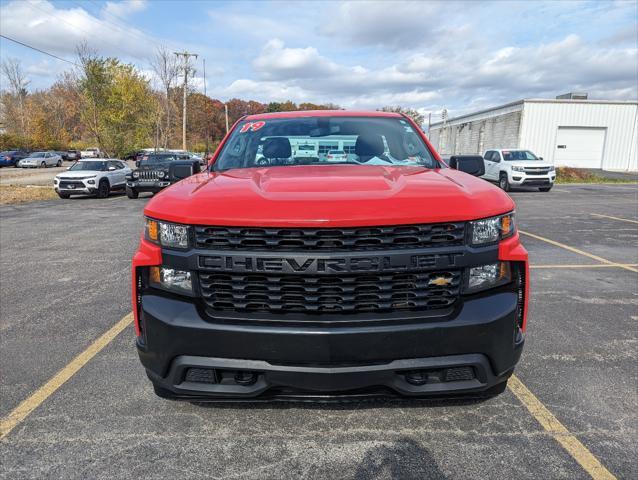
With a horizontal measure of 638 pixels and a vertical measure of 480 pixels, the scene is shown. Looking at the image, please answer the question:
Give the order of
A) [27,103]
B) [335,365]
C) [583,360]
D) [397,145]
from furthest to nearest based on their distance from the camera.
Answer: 1. [27,103]
2. [397,145]
3. [583,360]
4. [335,365]

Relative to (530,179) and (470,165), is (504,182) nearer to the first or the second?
(530,179)

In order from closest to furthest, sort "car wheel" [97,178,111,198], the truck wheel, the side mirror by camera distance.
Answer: the side mirror → "car wheel" [97,178,111,198] → the truck wheel

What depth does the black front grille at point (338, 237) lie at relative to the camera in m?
2.00

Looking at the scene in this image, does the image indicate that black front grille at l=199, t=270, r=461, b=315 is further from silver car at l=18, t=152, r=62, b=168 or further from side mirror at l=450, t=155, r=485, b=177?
silver car at l=18, t=152, r=62, b=168

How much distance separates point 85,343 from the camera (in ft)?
11.8

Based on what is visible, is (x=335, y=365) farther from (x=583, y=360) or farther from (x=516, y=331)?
(x=583, y=360)

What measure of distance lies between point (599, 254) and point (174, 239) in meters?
7.08

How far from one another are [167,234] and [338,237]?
2.79 ft

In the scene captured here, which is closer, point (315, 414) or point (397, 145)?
point (315, 414)

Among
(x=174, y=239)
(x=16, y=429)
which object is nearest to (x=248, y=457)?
(x=174, y=239)

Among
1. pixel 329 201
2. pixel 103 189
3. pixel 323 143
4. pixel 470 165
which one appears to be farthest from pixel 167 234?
pixel 103 189

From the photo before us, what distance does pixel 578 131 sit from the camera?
3434 centimetres

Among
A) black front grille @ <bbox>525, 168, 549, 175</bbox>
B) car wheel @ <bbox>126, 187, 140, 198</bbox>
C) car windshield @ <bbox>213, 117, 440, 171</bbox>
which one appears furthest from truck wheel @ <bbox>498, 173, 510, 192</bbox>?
car windshield @ <bbox>213, 117, 440, 171</bbox>

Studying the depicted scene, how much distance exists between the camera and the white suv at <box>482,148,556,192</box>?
18391mm
